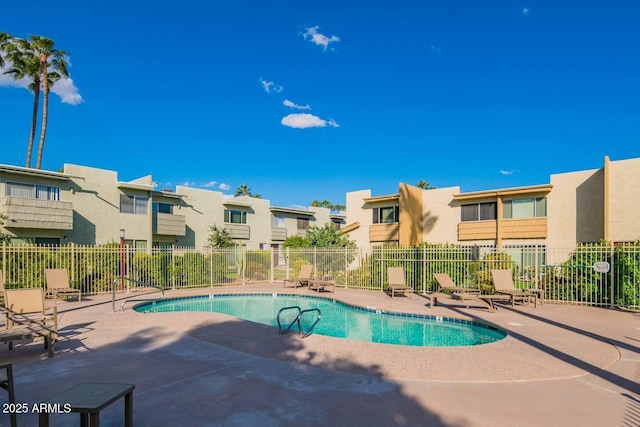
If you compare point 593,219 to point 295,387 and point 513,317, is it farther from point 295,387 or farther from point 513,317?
point 295,387

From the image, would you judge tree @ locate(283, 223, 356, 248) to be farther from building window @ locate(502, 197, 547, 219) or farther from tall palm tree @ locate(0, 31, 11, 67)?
tall palm tree @ locate(0, 31, 11, 67)

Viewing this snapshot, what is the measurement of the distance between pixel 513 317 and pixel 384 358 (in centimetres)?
620

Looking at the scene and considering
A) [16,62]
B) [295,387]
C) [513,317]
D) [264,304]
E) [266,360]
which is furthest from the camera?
[16,62]

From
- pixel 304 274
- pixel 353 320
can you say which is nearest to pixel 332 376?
pixel 353 320

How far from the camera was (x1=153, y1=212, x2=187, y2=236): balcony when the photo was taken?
26.5m

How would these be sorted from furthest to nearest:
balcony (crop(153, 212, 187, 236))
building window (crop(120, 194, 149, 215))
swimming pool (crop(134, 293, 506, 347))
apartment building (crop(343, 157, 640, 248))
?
balcony (crop(153, 212, 187, 236)), building window (crop(120, 194, 149, 215)), apartment building (crop(343, 157, 640, 248)), swimming pool (crop(134, 293, 506, 347))

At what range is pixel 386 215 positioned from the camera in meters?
26.6

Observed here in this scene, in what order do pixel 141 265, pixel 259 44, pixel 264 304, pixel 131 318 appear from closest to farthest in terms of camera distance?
1. pixel 131 318
2. pixel 264 304
3. pixel 141 265
4. pixel 259 44

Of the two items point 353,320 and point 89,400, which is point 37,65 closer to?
point 353,320

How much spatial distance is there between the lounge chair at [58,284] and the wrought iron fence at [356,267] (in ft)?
5.22

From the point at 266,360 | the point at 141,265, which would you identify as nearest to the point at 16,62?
the point at 141,265

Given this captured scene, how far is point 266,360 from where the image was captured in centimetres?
647

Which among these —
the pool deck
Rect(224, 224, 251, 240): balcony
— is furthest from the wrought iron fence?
Rect(224, 224, 251, 240): balcony

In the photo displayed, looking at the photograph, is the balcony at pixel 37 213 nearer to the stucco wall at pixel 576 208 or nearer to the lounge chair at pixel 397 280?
the lounge chair at pixel 397 280
